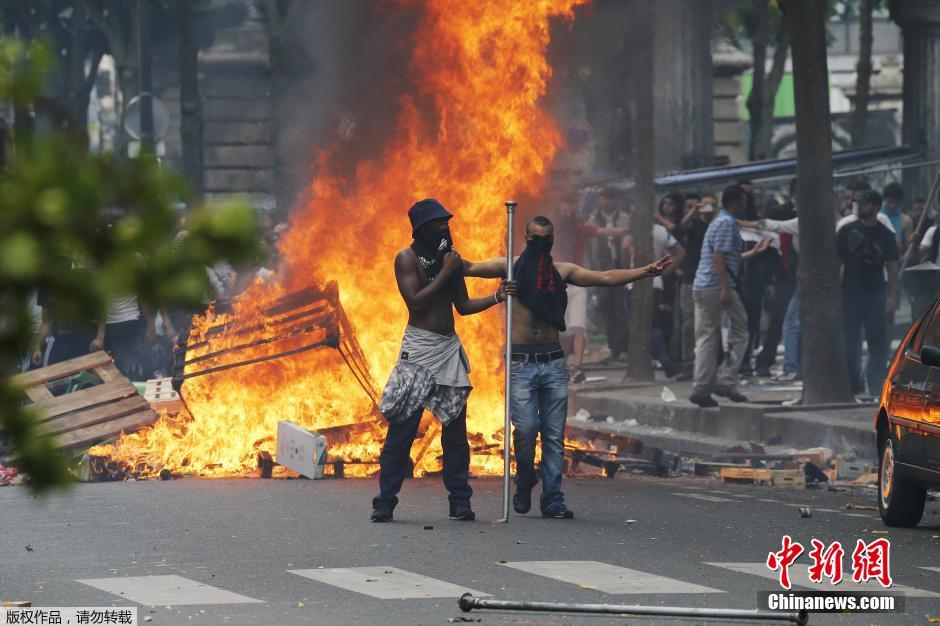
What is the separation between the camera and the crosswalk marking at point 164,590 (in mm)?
7203

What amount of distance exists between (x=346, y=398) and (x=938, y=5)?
14.8m

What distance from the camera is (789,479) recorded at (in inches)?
500

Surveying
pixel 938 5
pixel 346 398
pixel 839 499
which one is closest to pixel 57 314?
pixel 839 499

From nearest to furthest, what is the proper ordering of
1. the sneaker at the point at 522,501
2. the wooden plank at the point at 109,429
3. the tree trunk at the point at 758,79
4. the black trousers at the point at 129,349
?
the sneaker at the point at 522,501 → the wooden plank at the point at 109,429 → the black trousers at the point at 129,349 → the tree trunk at the point at 758,79

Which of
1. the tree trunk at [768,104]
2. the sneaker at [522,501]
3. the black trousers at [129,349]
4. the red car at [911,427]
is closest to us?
the red car at [911,427]

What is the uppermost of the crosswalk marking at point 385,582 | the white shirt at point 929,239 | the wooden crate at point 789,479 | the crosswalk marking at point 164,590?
the white shirt at point 929,239

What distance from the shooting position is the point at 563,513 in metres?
10.2

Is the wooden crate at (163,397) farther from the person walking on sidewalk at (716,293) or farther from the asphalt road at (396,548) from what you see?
the person walking on sidewalk at (716,293)

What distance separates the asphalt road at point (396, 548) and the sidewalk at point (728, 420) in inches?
87.8

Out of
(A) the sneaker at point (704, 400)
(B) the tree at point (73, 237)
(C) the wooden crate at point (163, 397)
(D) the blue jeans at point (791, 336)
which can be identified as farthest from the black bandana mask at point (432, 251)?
(D) the blue jeans at point (791, 336)

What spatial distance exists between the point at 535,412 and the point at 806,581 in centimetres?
293

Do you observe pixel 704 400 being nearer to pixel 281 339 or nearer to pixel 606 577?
pixel 281 339

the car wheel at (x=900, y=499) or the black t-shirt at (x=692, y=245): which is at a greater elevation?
the black t-shirt at (x=692, y=245)

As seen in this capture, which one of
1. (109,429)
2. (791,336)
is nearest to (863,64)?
(791,336)
